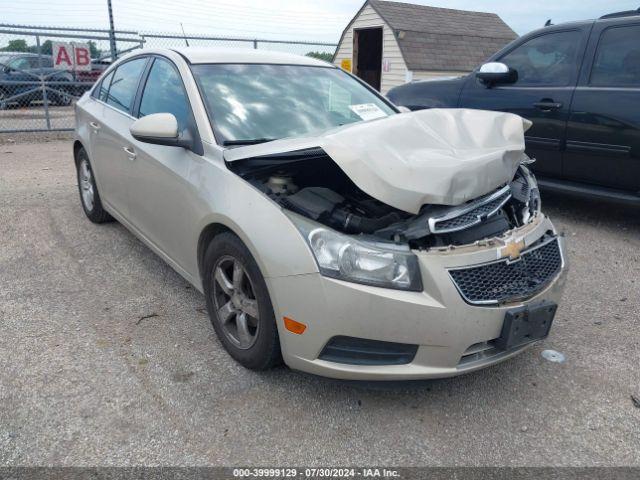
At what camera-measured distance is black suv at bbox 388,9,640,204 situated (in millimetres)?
4730

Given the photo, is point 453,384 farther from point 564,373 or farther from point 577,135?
point 577,135

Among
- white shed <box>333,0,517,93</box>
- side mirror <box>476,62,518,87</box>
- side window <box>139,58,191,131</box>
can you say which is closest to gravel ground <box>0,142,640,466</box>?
side window <box>139,58,191,131</box>

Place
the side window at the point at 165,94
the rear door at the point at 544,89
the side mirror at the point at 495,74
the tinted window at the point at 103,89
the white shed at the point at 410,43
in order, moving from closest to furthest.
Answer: the side window at the point at 165,94 < the tinted window at the point at 103,89 < the rear door at the point at 544,89 < the side mirror at the point at 495,74 < the white shed at the point at 410,43

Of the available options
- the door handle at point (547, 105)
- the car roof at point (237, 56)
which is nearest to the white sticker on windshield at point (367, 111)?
the car roof at point (237, 56)

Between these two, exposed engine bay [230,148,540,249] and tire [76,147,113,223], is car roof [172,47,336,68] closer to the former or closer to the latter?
exposed engine bay [230,148,540,249]

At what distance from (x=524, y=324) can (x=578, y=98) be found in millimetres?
3411

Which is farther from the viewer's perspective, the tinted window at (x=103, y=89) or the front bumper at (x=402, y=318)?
the tinted window at (x=103, y=89)

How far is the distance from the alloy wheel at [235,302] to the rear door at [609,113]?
3745 millimetres

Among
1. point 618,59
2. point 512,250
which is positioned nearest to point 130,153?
point 512,250

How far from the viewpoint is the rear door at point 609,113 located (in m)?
4.66

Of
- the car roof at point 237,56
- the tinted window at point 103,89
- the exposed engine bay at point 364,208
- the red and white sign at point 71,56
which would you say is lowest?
the red and white sign at point 71,56

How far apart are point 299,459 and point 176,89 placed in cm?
234

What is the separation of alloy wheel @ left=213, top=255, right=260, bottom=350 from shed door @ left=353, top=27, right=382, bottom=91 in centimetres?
1603

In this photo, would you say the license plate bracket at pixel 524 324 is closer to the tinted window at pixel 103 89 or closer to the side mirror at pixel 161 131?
the side mirror at pixel 161 131
